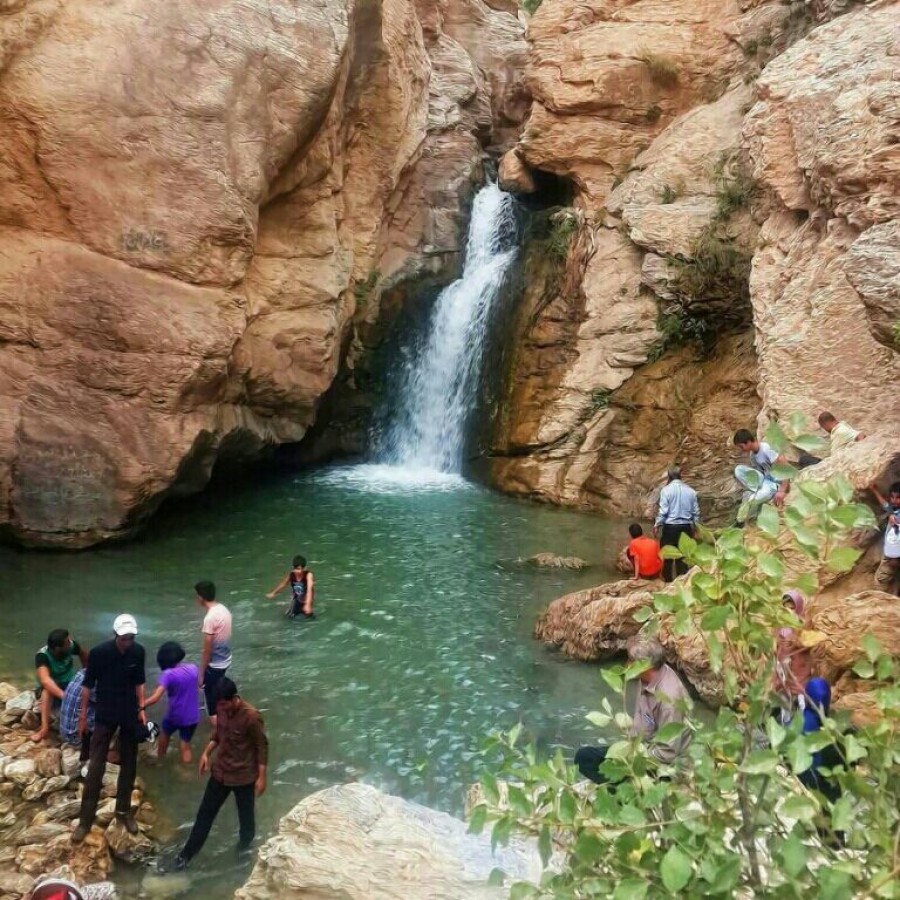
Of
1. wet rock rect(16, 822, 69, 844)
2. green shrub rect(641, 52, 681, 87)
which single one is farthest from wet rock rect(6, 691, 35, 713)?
green shrub rect(641, 52, 681, 87)

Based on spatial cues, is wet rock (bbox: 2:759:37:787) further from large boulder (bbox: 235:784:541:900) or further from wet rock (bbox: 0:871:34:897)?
large boulder (bbox: 235:784:541:900)

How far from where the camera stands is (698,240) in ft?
57.1

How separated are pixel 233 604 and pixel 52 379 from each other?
4.85m

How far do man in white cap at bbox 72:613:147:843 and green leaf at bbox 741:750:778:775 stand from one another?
535 centimetres

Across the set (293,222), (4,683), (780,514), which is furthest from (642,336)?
(780,514)

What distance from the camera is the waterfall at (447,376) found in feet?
67.8

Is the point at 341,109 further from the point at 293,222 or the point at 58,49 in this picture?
the point at 58,49

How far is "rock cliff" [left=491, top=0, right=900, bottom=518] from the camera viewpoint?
1147cm

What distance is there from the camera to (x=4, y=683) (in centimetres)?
925

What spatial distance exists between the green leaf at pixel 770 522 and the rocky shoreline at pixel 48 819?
18.1ft

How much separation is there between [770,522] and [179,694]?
6200mm

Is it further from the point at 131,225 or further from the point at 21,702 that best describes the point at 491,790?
the point at 131,225

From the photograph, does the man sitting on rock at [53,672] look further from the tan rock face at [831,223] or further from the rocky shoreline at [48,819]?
the tan rock face at [831,223]

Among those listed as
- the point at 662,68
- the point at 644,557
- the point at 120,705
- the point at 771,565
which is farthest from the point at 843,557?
the point at 662,68
